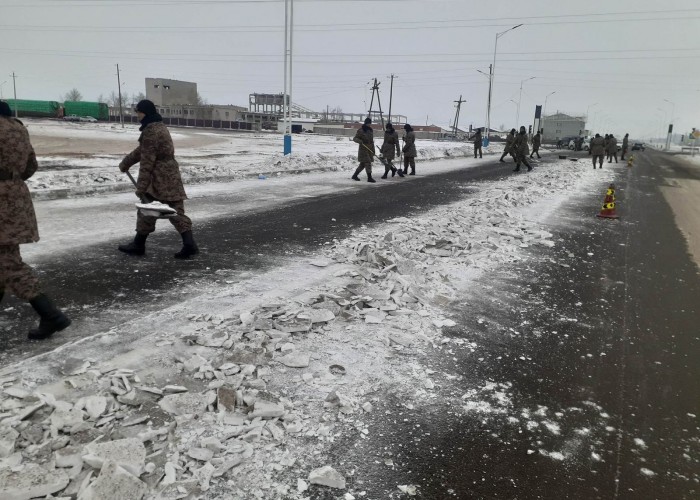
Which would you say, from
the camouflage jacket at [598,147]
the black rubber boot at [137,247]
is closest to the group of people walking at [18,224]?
the black rubber boot at [137,247]

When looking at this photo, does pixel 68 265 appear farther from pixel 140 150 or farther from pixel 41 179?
pixel 41 179

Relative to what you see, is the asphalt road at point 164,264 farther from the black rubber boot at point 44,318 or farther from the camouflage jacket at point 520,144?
the camouflage jacket at point 520,144

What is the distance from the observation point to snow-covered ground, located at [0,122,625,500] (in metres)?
2.36

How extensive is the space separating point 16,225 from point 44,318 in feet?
2.30

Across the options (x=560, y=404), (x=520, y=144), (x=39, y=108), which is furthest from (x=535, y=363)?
(x=39, y=108)

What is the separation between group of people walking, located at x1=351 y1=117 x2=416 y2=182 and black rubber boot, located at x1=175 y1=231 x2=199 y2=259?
8678mm

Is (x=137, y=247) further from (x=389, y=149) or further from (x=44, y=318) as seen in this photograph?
(x=389, y=149)

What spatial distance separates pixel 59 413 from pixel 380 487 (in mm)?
1781

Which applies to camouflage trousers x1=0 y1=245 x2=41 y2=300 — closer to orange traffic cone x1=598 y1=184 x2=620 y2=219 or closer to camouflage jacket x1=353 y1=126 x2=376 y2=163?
orange traffic cone x1=598 y1=184 x2=620 y2=219

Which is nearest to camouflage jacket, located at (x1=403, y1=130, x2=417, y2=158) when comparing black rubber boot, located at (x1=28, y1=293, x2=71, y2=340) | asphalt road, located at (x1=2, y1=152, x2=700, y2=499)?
asphalt road, located at (x1=2, y1=152, x2=700, y2=499)

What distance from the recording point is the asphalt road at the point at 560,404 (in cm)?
251

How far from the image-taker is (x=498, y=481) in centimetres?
248

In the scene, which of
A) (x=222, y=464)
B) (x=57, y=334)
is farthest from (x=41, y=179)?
(x=222, y=464)

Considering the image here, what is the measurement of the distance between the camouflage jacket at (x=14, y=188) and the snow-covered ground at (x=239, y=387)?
90cm
